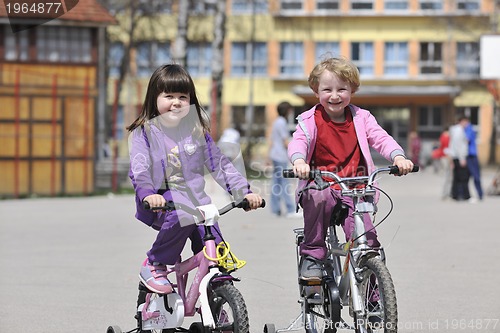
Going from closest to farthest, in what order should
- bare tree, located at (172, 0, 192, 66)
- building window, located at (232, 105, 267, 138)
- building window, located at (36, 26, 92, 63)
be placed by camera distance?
building window, located at (36, 26, 92, 63)
bare tree, located at (172, 0, 192, 66)
building window, located at (232, 105, 267, 138)

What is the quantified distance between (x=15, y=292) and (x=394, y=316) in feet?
14.3

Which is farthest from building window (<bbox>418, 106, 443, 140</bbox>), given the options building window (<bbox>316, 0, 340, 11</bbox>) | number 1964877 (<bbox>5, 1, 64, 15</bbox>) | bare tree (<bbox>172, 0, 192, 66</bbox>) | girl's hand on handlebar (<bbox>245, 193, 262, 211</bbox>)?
girl's hand on handlebar (<bbox>245, 193, 262, 211</bbox>)

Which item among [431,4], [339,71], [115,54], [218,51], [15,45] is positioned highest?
[431,4]

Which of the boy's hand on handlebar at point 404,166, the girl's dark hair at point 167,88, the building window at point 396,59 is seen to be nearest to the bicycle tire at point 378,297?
the boy's hand on handlebar at point 404,166

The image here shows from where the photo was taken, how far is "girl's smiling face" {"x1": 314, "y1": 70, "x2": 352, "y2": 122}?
626 cm

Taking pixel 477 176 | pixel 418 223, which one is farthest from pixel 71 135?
pixel 418 223

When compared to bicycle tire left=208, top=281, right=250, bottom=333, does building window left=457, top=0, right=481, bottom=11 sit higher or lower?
higher

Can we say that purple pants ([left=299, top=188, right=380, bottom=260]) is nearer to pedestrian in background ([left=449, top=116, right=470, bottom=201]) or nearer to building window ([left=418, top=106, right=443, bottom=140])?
pedestrian in background ([left=449, top=116, right=470, bottom=201])

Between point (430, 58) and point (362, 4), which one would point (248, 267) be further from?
point (362, 4)

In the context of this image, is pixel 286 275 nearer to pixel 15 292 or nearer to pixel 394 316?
pixel 15 292

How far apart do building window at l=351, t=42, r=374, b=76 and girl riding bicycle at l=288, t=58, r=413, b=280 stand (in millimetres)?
58199

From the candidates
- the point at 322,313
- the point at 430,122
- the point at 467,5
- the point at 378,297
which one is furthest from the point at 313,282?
the point at 430,122

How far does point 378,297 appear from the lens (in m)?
5.77

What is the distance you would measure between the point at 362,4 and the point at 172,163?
196ft
